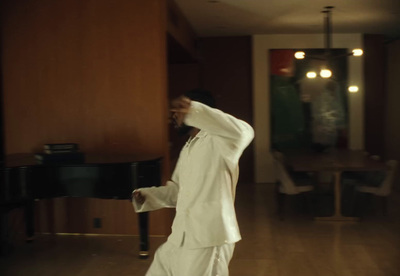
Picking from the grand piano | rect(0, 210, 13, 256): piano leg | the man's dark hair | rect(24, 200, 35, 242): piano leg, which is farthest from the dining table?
the man's dark hair

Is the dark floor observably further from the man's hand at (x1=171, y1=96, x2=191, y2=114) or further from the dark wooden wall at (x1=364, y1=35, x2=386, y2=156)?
the dark wooden wall at (x1=364, y1=35, x2=386, y2=156)

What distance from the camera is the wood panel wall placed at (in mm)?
4633

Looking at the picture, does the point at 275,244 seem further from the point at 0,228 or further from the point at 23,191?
the point at 0,228

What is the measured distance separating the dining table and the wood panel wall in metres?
1.75

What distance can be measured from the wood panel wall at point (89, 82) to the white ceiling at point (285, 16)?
1208 mm

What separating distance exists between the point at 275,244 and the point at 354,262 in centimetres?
81

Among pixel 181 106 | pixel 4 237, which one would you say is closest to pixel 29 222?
pixel 4 237

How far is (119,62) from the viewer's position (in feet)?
15.3

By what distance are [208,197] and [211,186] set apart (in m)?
0.05

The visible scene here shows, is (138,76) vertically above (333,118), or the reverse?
Result: (138,76)

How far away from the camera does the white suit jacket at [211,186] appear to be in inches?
74.4

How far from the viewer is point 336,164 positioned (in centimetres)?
538

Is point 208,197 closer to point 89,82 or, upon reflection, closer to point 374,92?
point 89,82

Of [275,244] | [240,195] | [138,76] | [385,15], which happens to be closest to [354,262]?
[275,244]
